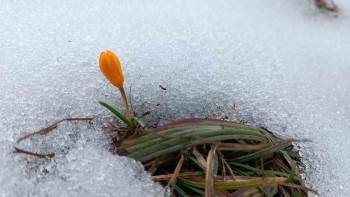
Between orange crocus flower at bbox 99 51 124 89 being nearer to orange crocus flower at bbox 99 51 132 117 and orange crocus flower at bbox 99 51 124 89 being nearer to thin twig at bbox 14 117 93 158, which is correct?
orange crocus flower at bbox 99 51 132 117

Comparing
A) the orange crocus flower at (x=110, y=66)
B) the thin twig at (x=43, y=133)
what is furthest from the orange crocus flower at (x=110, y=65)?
the thin twig at (x=43, y=133)

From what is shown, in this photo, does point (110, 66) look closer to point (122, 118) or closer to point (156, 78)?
point (122, 118)

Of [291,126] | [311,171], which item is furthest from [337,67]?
[311,171]

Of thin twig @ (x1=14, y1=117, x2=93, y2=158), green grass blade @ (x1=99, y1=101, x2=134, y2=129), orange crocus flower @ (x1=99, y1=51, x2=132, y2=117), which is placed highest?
orange crocus flower @ (x1=99, y1=51, x2=132, y2=117)

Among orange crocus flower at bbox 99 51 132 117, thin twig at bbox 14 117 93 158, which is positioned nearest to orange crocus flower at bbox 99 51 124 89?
orange crocus flower at bbox 99 51 132 117

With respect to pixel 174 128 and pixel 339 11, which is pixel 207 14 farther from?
pixel 174 128

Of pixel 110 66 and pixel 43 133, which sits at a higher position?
pixel 110 66

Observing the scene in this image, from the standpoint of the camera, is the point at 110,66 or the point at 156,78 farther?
the point at 156,78

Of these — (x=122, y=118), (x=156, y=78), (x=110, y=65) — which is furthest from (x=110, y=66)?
(x=156, y=78)
